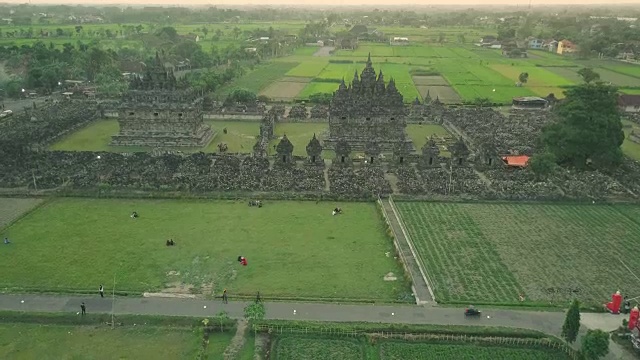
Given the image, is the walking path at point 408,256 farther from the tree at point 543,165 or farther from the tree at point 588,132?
the tree at point 588,132

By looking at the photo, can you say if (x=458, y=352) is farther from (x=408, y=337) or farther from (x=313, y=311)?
(x=313, y=311)

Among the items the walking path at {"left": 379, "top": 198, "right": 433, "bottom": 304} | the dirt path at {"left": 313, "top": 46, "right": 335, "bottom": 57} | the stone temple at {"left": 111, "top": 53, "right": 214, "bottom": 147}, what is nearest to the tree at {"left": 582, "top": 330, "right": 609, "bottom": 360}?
the walking path at {"left": 379, "top": 198, "right": 433, "bottom": 304}

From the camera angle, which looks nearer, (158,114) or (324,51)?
(158,114)

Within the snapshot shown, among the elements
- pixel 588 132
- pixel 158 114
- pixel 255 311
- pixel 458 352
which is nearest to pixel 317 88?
pixel 158 114

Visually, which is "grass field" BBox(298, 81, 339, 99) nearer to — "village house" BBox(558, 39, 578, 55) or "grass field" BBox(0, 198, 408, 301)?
"grass field" BBox(0, 198, 408, 301)

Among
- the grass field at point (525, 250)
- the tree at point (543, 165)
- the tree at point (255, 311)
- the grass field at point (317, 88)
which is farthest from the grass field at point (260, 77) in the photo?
the tree at point (255, 311)

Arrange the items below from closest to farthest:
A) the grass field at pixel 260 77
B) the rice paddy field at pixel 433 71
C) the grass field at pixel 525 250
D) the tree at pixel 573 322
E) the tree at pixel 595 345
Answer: the tree at pixel 595 345 → the tree at pixel 573 322 → the grass field at pixel 525 250 → the rice paddy field at pixel 433 71 → the grass field at pixel 260 77
